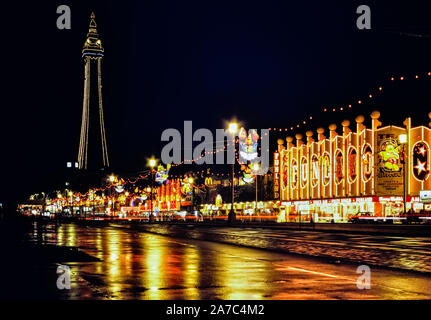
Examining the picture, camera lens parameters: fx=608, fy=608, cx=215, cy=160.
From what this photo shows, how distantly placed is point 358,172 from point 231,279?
60771mm

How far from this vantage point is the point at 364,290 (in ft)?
39.2

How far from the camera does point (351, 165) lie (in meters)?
73.8

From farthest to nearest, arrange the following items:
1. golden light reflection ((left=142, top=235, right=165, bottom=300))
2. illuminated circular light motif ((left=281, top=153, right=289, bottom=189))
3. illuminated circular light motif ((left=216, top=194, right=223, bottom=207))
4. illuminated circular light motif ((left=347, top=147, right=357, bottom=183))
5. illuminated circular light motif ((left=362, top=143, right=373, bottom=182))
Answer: illuminated circular light motif ((left=216, top=194, right=223, bottom=207)), illuminated circular light motif ((left=281, top=153, right=289, bottom=189)), illuminated circular light motif ((left=347, top=147, right=357, bottom=183)), illuminated circular light motif ((left=362, top=143, right=373, bottom=182)), golden light reflection ((left=142, top=235, right=165, bottom=300))

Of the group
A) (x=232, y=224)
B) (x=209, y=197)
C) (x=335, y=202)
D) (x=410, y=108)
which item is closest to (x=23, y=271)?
(x=232, y=224)

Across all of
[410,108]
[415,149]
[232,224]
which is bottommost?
[232,224]

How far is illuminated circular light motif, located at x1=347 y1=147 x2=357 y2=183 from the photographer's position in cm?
7306

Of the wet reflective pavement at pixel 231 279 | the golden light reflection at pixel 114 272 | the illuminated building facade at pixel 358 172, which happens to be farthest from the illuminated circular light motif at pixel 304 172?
the wet reflective pavement at pixel 231 279

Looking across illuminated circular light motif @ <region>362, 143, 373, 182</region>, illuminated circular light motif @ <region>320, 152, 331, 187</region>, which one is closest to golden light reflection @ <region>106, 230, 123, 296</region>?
illuminated circular light motif @ <region>362, 143, 373, 182</region>

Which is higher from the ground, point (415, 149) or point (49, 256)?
point (415, 149)

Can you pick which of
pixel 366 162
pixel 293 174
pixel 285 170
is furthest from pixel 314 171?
pixel 366 162

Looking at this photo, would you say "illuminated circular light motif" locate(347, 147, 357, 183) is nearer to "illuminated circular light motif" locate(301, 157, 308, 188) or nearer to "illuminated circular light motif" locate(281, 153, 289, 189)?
"illuminated circular light motif" locate(301, 157, 308, 188)
